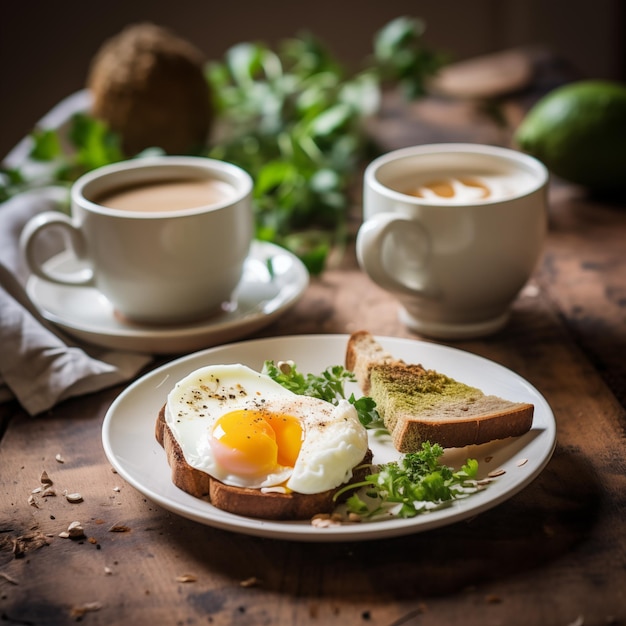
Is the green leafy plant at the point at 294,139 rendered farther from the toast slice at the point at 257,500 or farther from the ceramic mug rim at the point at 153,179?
the toast slice at the point at 257,500

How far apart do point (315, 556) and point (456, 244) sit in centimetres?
69

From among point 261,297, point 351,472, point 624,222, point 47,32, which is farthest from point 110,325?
point 47,32

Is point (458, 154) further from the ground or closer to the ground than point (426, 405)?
further from the ground

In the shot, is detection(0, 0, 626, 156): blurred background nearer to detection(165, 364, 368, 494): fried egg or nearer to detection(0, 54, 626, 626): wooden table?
detection(0, 54, 626, 626): wooden table

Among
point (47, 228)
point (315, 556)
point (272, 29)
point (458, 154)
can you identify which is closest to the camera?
point (315, 556)

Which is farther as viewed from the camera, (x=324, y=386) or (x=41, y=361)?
(x=41, y=361)

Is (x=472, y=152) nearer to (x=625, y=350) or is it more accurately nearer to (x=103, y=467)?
(x=625, y=350)

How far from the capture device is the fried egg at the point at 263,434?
107 cm

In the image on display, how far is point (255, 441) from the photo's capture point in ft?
3.58

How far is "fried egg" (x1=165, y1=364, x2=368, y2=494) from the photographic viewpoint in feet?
3.51

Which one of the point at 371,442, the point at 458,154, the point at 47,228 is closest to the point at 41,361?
the point at 47,228

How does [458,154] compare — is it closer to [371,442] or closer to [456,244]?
[456,244]

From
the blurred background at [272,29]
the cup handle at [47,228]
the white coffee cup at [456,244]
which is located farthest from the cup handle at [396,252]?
the blurred background at [272,29]

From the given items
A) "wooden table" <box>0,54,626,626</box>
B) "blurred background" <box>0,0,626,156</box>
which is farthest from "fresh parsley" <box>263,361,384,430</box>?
"blurred background" <box>0,0,626,156</box>
